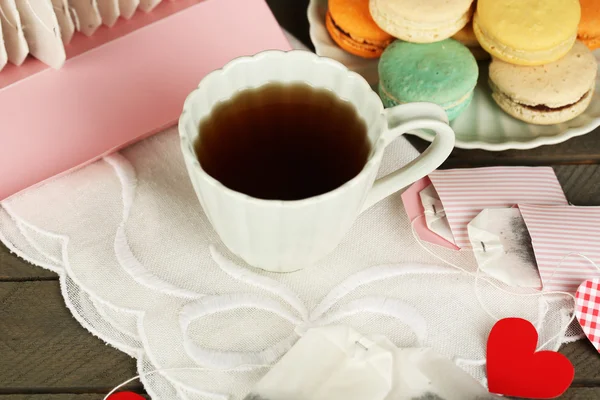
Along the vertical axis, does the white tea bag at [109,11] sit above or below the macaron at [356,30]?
above

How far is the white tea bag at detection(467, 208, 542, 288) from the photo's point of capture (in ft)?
1.97

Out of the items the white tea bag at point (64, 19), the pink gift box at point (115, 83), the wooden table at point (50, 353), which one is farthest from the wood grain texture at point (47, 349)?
the white tea bag at point (64, 19)

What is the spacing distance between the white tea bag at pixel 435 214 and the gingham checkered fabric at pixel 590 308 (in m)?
0.12

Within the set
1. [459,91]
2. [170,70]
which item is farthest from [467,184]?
[170,70]

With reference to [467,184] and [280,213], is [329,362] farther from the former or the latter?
[467,184]

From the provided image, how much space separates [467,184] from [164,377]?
0.34m

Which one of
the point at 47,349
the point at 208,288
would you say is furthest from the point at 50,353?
the point at 208,288

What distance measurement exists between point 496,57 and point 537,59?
0.05 m

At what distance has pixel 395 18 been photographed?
0.72m

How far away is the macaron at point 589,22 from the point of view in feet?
2.51

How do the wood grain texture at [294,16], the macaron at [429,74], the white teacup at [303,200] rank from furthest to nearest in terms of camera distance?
the wood grain texture at [294,16]
the macaron at [429,74]
the white teacup at [303,200]

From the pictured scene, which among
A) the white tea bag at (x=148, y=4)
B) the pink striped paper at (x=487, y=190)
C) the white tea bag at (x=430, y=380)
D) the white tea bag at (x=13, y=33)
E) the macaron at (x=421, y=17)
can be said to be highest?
the white tea bag at (x=13, y=33)

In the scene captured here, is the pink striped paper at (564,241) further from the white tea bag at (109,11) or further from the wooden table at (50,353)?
the white tea bag at (109,11)

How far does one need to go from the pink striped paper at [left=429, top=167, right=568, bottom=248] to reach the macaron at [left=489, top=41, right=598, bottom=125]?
8cm
